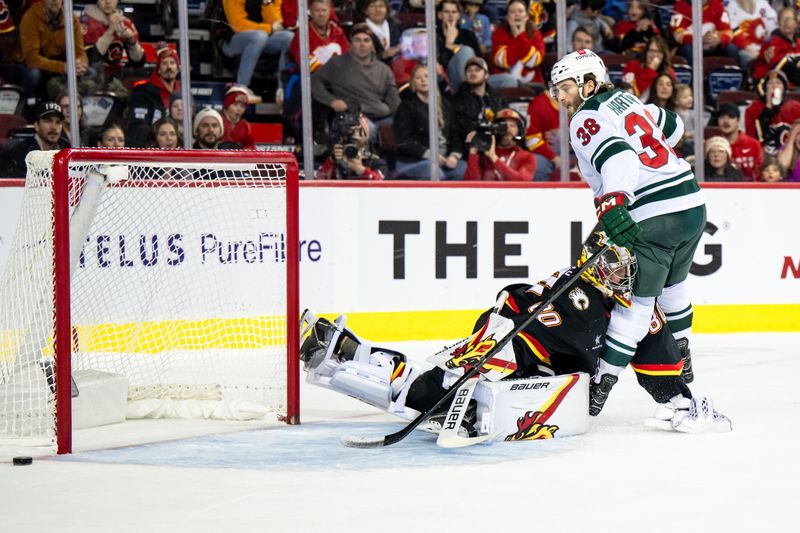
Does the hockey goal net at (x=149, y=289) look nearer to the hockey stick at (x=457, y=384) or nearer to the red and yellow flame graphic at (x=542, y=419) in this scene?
the hockey stick at (x=457, y=384)

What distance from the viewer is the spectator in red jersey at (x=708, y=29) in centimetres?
760

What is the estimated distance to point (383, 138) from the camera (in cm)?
704

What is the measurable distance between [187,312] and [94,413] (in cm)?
107

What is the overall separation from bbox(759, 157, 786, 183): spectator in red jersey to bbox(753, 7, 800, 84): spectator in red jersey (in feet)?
2.34

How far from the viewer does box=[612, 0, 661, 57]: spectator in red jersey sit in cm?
781

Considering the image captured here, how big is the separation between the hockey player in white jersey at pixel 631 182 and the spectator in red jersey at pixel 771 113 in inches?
151

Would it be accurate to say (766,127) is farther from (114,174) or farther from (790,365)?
(114,174)

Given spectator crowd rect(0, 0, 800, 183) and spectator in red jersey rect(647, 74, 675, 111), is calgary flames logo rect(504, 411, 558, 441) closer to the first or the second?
spectator crowd rect(0, 0, 800, 183)

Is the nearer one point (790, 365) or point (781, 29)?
point (790, 365)

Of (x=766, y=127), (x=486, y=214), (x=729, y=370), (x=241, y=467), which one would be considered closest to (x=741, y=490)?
(x=241, y=467)

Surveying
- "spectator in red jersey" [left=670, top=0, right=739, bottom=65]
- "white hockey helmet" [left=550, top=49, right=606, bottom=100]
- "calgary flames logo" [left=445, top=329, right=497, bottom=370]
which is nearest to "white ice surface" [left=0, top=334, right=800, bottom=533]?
"calgary flames logo" [left=445, top=329, right=497, bottom=370]

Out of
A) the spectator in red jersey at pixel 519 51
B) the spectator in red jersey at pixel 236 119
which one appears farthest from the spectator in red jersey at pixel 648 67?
the spectator in red jersey at pixel 236 119

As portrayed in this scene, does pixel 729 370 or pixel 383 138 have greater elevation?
pixel 383 138

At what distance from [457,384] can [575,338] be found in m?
0.42
